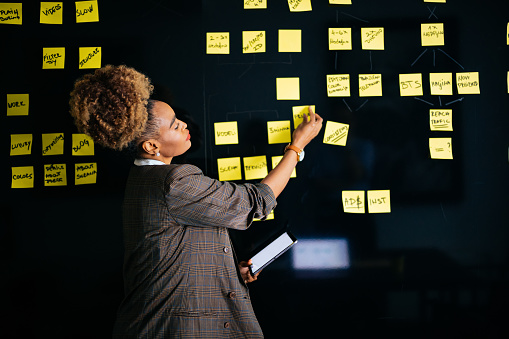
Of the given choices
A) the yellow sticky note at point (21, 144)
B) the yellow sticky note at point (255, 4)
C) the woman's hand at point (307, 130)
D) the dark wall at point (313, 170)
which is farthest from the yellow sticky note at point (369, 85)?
the yellow sticky note at point (21, 144)

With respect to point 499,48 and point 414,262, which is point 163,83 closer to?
point 414,262

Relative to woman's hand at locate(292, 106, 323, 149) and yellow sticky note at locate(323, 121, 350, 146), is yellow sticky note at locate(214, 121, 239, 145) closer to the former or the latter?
woman's hand at locate(292, 106, 323, 149)

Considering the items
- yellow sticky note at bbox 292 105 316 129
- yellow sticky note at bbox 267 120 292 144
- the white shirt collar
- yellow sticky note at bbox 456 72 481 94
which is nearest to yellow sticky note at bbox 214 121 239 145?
yellow sticky note at bbox 267 120 292 144

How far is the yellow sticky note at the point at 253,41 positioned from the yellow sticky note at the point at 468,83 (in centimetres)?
84

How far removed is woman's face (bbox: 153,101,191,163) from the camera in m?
1.16

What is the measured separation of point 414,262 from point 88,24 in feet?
5.50

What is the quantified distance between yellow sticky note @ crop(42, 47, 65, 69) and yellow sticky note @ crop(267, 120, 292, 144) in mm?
885

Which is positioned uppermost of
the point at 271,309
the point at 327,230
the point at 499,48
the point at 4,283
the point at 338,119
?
the point at 499,48

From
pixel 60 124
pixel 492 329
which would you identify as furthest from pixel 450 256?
pixel 60 124

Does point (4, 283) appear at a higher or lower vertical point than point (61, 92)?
lower

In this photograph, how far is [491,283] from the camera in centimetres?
154

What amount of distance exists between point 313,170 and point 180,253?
2.22ft

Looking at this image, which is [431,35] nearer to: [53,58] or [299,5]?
[299,5]

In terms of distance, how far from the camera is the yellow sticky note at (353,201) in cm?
151
